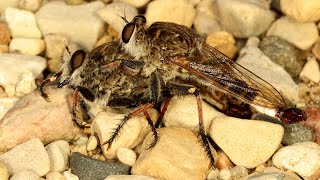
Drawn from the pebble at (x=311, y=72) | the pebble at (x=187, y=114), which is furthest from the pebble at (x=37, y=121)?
the pebble at (x=311, y=72)

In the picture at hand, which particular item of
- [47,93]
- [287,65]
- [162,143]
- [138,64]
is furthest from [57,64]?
[287,65]

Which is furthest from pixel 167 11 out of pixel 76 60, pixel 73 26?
pixel 76 60

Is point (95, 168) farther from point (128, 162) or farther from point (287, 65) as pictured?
point (287, 65)

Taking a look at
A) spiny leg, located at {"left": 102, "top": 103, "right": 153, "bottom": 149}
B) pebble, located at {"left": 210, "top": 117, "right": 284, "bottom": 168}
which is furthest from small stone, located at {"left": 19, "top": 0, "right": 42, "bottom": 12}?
pebble, located at {"left": 210, "top": 117, "right": 284, "bottom": 168}

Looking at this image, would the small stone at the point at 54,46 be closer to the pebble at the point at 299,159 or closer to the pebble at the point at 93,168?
the pebble at the point at 93,168

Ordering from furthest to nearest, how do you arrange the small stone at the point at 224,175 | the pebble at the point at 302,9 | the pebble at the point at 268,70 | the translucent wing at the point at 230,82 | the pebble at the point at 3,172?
1. the pebble at the point at 302,9
2. the pebble at the point at 268,70
3. the translucent wing at the point at 230,82
4. the small stone at the point at 224,175
5. the pebble at the point at 3,172

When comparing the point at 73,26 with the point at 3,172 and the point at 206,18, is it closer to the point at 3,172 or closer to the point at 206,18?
the point at 206,18
